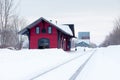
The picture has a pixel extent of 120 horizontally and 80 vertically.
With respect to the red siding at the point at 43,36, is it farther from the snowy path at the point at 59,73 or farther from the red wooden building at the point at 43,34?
the snowy path at the point at 59,73

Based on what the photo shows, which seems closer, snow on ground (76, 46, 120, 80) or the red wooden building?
snow on ground (76, 46, 120, 80)

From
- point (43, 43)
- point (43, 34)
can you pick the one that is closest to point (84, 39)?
point (43, 43)

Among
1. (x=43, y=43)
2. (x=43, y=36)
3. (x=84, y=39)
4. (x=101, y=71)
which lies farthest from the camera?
(x=84, y=39)

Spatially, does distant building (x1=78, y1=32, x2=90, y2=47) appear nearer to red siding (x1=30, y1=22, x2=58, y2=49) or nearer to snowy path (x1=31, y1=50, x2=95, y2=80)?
red siding (x1=30, y1=22, x2=58, y2=49)

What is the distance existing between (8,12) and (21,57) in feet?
84.7

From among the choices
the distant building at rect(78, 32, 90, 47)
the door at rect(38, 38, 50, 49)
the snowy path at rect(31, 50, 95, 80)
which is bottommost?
the snowy path at rect(31, 50, 95, 80)

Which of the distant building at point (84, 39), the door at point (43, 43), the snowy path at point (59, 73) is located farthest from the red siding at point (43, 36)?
the distant building at point (84, 39)

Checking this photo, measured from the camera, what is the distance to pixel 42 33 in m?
55.0

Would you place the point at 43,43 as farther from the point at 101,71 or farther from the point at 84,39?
the point at 84,39

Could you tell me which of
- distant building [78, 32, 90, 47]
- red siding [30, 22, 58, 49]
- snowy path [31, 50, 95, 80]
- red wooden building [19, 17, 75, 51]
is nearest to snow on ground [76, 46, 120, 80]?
snowy path [31, 50, 95, 80]

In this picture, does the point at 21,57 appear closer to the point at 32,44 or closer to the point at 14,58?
the point at 14,58

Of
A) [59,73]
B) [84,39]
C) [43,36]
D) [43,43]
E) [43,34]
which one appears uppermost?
[84,39]

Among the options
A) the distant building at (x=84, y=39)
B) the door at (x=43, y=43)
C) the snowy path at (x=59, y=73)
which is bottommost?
the snowy path at (x=59, y=73)

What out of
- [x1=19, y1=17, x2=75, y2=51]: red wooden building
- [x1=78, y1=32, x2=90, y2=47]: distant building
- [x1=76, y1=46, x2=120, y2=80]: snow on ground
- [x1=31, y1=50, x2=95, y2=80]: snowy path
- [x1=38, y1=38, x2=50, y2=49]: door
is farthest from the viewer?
[x1=78, y1=32, x2=90, y2=47]: distant building
